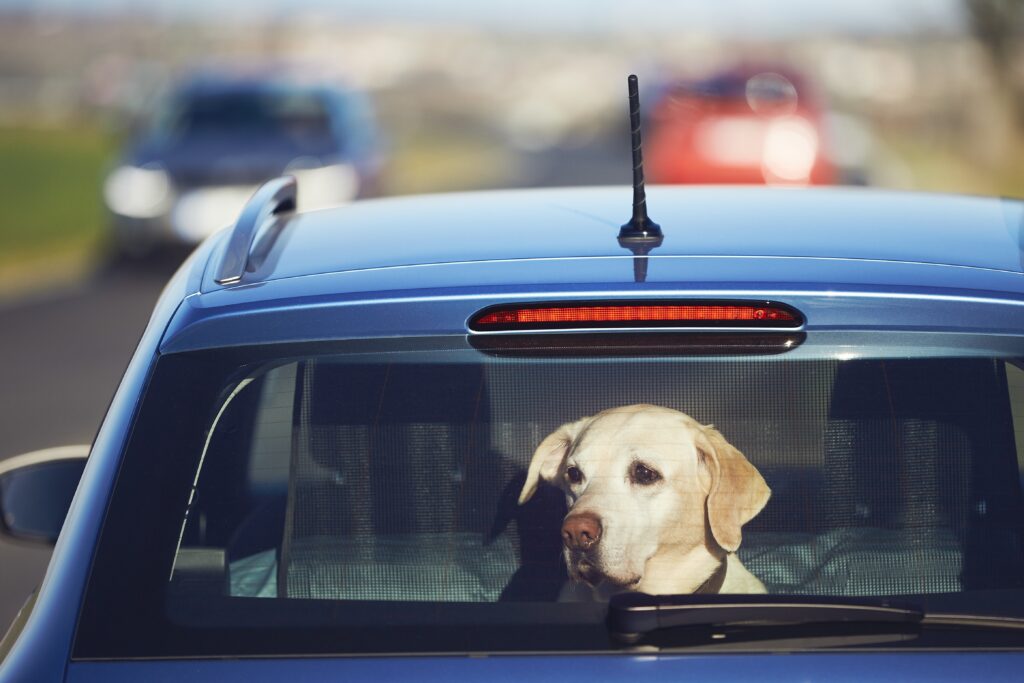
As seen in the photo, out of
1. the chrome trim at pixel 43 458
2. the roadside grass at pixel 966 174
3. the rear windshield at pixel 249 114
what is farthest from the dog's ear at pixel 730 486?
the roadside grass at pixel 966 174

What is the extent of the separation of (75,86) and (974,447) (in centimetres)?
8152

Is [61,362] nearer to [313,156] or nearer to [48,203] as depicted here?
→ [313,156]

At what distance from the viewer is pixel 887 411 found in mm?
2070

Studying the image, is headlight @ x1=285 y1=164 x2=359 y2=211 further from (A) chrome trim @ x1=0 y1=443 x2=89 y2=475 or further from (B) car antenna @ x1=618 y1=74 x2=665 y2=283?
(B) car antenna @ x1=618 y1=74 x2=665 y2=283

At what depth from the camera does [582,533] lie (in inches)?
81.0

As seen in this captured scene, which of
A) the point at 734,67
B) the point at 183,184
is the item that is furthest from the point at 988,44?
the point at 183,184

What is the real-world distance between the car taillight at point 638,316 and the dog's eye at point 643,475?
0.19 metres

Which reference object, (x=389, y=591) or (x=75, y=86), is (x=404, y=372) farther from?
(x=75, y=86)

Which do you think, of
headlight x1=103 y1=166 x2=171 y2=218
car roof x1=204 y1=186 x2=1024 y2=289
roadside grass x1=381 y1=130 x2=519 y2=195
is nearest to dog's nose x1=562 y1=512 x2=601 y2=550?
car roof x1=204 y1=186 x2=1024 y2=289

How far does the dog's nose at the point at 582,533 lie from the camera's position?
206 centimetres

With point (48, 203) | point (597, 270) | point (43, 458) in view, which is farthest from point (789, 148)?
point (597, 270)

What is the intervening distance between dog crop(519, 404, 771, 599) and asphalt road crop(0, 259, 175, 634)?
3577 mm

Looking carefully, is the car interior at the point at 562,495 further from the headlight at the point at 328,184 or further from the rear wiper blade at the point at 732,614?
the headlight at the point at 328,184

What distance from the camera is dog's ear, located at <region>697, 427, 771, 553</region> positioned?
2.07 m
